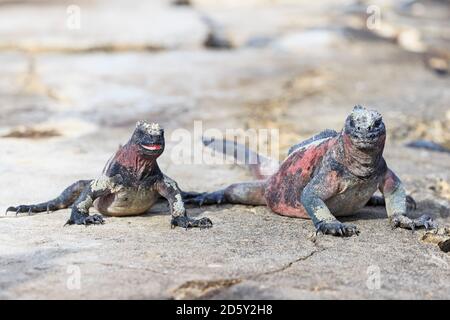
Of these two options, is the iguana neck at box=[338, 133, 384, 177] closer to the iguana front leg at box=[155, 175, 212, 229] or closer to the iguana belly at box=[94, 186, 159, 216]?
the iguana front leg at box=[155, 175, 212, 229]

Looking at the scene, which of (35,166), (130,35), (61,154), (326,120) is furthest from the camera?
(130,35)

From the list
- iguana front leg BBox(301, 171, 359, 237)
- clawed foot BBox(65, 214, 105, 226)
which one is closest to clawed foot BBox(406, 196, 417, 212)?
iguana front leg BBox(301, 171, 359, 237)

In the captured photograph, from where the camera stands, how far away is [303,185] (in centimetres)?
621

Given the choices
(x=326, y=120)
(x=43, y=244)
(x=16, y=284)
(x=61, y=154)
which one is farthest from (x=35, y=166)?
(x=326, y=120)

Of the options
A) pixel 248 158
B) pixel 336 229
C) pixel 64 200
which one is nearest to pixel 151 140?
pixel 64 200

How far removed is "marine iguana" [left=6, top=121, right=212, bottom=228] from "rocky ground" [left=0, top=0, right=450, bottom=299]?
0.11 metres

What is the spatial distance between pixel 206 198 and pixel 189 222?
879mm

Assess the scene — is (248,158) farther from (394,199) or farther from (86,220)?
(86,220)

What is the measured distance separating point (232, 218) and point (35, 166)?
2.08 m

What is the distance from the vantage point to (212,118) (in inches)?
412

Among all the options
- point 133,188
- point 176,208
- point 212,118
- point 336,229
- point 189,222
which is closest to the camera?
point 336,229

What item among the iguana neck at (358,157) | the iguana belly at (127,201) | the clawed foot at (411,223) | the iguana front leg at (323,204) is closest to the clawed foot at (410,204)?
the clawed foot at (411,223)

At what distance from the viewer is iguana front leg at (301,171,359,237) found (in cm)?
570
